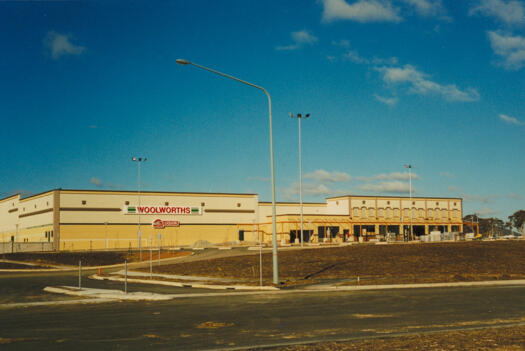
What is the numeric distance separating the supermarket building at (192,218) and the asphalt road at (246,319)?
50.8 m

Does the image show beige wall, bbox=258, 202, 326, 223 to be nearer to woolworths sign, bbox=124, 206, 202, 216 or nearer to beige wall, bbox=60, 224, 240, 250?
beige wall, bbox=60, 224, 240, 250

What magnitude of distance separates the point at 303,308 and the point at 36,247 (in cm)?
6580

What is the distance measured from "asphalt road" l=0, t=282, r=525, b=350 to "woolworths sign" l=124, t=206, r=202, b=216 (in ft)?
193

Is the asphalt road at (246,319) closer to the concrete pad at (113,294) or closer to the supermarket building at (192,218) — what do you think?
the concrete pad at (113,294)

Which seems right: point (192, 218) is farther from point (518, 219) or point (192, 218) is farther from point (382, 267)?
point (518, 219)

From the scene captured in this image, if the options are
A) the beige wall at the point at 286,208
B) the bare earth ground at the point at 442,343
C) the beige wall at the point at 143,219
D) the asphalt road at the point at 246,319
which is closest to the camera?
the bare earth ground at the point at 442,343

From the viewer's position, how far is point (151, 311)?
589 inches

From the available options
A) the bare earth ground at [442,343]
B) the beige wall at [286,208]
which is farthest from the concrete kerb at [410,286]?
the beige wall at [286,208]

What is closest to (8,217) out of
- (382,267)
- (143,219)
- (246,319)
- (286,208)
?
(143,219)

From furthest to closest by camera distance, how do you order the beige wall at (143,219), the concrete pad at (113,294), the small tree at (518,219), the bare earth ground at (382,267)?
the small tree at (518,219), the beige wall at (143,219), the bare earth ground at (382,267), the concrete pad at (113,294)

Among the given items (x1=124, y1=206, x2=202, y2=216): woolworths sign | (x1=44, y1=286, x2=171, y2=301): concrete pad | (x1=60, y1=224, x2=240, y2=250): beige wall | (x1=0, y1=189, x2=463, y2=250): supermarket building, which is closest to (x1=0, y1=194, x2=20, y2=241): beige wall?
(x1=0, y1=189, x2=463, y2=250): supermarket building

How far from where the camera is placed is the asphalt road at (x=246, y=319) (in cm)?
1030

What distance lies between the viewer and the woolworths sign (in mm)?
75312

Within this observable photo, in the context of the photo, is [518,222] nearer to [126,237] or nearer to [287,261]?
[126,237]
